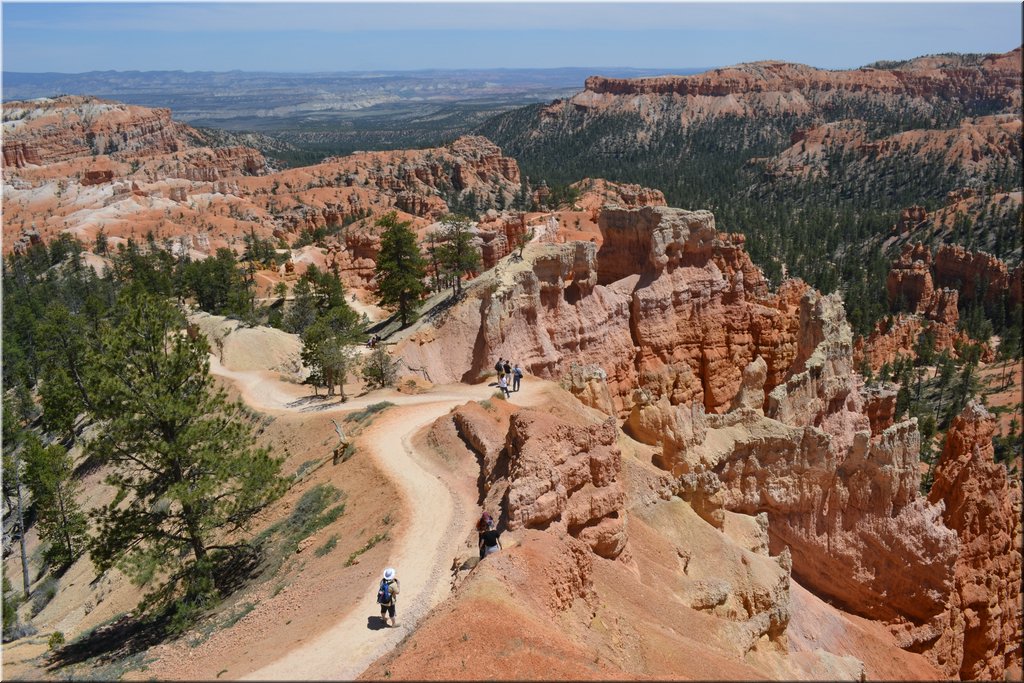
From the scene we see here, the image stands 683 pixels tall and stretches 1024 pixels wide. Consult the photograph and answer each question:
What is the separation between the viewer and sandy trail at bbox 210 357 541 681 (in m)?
13.1

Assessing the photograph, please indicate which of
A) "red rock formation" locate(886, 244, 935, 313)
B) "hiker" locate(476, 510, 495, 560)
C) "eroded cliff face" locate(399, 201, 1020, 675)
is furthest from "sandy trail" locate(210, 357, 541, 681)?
"red rock formation" locate(886, 244, 935, 313)

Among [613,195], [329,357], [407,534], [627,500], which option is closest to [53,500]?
[329,357]

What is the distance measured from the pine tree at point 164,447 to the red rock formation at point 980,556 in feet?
75.7

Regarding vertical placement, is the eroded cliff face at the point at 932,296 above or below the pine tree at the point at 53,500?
below

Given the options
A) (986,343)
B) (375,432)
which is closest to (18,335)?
(375,432)

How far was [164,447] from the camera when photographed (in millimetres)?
18984

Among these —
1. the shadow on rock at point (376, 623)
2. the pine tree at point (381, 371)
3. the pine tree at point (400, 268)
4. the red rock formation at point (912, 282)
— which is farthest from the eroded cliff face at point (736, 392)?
the red rock formation at point (912, 282)

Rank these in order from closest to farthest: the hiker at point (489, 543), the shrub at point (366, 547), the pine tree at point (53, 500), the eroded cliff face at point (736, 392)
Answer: the hiker at point (489, 543)
the shrub at point (366, 547)
the eroded cliff face at point (736, 392)
the pine tree at point (53, 500)

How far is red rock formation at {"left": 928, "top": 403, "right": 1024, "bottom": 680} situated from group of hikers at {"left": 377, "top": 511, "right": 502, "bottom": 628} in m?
18.0

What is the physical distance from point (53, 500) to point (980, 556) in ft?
116

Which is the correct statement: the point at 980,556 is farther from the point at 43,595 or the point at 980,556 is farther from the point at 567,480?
the point at 43,595

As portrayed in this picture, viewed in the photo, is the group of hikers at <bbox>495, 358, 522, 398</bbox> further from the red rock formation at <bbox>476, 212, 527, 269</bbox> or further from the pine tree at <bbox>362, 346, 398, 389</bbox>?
the red rock formation at <bbox>476, 212, 527, 269</bbox>

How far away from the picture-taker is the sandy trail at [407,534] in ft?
43.1

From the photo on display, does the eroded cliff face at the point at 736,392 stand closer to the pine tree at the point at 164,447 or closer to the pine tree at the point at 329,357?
the pine tree at the point at 329,357
